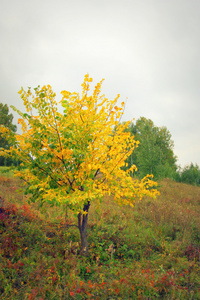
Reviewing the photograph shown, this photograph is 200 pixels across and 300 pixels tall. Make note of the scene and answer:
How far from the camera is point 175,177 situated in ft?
91.2

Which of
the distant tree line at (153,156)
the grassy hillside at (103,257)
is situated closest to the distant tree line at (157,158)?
the distant tree line at (153,156)

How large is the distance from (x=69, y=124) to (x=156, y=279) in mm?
3964

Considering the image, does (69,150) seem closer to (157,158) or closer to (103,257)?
(103,257)

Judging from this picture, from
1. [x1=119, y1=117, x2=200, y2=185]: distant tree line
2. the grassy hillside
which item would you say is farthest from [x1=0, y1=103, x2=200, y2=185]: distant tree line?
the grassy hillside

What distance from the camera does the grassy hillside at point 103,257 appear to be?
11.5 feet

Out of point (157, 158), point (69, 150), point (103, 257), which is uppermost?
point (157, 158)

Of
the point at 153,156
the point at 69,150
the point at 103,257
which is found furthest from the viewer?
the point at 153,156

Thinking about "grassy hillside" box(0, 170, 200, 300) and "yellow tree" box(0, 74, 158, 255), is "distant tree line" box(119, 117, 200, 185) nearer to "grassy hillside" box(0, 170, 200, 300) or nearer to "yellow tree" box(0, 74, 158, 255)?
"yellow tree" box(0, 74, 158, 255)

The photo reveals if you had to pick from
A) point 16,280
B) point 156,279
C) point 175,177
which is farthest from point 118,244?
point 175,177

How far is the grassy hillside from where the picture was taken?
3.49 meters

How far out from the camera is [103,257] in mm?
4996

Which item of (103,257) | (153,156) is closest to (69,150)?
(103,257)

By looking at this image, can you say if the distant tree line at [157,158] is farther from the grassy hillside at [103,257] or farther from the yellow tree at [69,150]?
the grassy hillside at [103,257]

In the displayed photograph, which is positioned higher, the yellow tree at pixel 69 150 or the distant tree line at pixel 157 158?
the distant tree line at pixel 157 158
